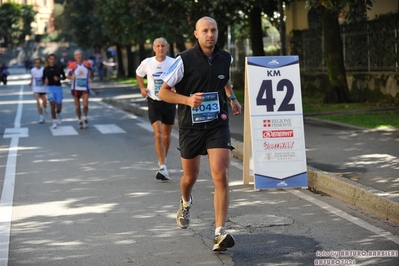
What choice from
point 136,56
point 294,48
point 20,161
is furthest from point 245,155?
point 136,56

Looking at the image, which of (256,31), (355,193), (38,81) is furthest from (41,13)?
(355,193)

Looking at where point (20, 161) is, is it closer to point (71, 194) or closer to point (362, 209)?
point (71, 194)

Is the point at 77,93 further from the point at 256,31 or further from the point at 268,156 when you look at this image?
the point at 256,31

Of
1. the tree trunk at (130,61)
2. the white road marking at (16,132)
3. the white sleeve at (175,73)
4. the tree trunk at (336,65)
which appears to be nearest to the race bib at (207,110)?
the white sleeve at (175,73)

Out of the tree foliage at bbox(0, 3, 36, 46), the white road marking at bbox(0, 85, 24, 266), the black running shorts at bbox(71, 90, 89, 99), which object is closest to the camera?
the white road marking at bbox(0, 85, 24, 266)

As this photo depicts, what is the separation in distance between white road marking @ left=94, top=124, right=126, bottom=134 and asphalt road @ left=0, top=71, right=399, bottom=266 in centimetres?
529

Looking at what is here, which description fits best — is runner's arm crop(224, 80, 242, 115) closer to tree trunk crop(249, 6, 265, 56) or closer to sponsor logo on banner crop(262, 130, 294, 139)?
sponsor logo on banner crop(262, 130, 294, 139)

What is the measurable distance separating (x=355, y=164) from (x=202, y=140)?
4739 millimetres

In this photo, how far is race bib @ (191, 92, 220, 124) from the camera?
7.44 meters

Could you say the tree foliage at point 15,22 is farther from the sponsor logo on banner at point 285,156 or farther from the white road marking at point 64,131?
the sponsor logo on banner at point 285,156

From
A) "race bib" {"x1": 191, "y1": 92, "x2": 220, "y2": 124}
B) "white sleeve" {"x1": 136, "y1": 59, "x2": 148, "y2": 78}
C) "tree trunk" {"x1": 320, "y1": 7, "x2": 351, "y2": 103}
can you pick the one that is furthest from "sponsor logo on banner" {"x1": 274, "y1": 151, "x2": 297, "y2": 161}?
"tree trunk" {"x1": 320, "y1": 7, "x2": 351, "y2": 103}

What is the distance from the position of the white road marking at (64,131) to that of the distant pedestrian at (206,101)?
12058 mm

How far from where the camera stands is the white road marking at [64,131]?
770 inches

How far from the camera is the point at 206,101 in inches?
293
